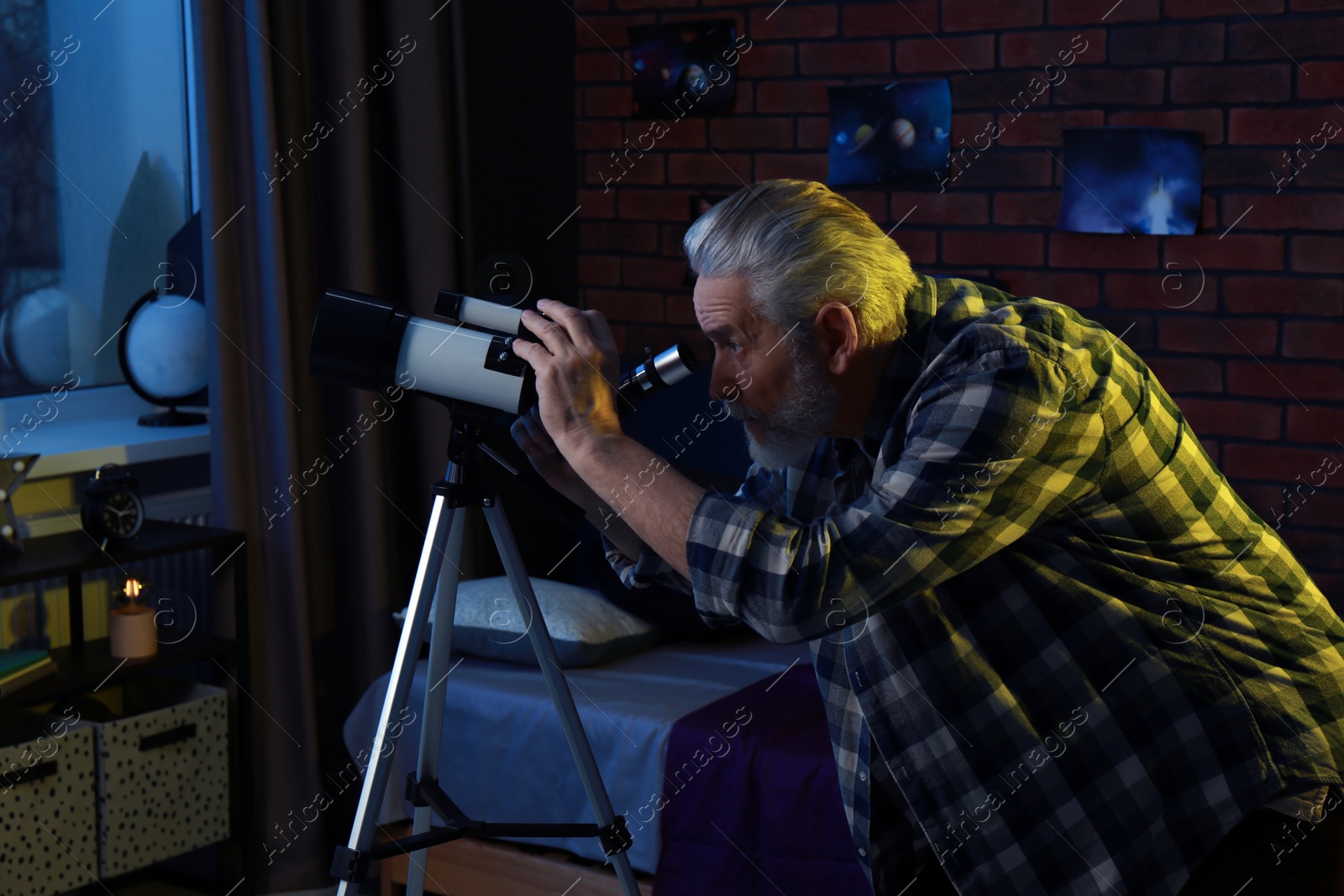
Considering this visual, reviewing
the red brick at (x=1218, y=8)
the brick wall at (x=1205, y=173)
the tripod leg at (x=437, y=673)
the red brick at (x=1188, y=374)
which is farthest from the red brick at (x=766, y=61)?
the tripod leg at (x=437, y=673)

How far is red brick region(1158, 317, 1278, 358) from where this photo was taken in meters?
2.46

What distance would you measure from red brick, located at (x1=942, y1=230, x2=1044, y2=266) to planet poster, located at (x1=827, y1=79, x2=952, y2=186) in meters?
0.14

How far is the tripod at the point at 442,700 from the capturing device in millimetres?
1565

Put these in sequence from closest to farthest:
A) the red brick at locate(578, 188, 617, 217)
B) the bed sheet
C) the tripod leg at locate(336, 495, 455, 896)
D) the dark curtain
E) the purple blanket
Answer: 1. the tripod leg at locate(336, 495, 455, 896)
2. the purple blanket
3. the bed sheet
4. the dark curtain
5. the red brick at locate(578, 188, 617, 217)

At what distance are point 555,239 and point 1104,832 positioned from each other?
226cm

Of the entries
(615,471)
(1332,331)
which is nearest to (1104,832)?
(615,471)

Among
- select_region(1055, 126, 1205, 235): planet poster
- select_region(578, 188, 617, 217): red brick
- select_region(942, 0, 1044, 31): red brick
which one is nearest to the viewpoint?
select_region(1055, 126, 1205, 235): planet poster

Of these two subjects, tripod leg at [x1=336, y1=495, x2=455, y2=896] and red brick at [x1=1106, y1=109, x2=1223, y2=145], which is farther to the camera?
red brick at [x1=1106, y1=109, x2=1223, y2=145]

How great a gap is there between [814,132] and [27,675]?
193 cm

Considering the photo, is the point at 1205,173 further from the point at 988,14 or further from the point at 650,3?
the point at 650,3

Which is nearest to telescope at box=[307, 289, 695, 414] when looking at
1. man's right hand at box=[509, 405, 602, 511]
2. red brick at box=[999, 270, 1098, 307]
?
man's right hand at box=[509, 405, 602, 511]

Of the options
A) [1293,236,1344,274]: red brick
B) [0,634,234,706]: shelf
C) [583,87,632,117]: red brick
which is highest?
[583,87,632,117]: red brick

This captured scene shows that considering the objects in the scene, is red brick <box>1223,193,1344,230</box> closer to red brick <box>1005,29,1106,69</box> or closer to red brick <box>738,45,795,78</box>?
red brick <box>1005,29,1106,69</box>

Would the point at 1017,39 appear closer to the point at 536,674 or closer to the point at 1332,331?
the point at 1332,331
